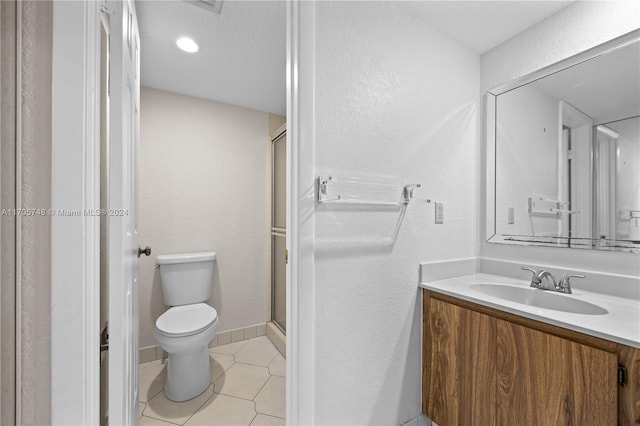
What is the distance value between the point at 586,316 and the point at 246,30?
2.00m

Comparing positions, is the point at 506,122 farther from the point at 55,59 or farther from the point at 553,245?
the point at 55,59

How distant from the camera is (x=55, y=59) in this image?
636 millimetres

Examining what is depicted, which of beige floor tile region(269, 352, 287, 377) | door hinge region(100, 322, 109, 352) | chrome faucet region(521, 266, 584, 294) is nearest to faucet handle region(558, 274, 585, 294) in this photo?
chrome faucet region(521, 266, 584, 294)

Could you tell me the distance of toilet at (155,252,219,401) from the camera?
1.69 metres

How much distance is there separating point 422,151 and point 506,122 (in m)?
0.62

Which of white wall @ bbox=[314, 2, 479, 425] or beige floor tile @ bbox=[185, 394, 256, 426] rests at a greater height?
white wall @ bbox=[314, 2, 479, 425]

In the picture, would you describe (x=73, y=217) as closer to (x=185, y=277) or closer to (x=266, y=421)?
(x=266, y=421)

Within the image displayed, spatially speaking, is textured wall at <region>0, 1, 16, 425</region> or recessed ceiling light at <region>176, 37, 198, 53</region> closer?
textured wall at <region>0, 1, 16, 425</region>

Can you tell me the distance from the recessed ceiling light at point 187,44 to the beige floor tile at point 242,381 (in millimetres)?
2155

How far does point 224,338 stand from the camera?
2473 mm

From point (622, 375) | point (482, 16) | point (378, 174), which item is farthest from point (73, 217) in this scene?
point (482, 16)

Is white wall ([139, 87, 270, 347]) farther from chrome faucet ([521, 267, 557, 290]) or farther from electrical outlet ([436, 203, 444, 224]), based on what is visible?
chrome faucet ([521, 267, 557, 290])

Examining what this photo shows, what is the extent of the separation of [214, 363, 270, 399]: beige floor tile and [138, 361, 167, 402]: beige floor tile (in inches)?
15.3

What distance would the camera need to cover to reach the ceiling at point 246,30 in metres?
1.41
